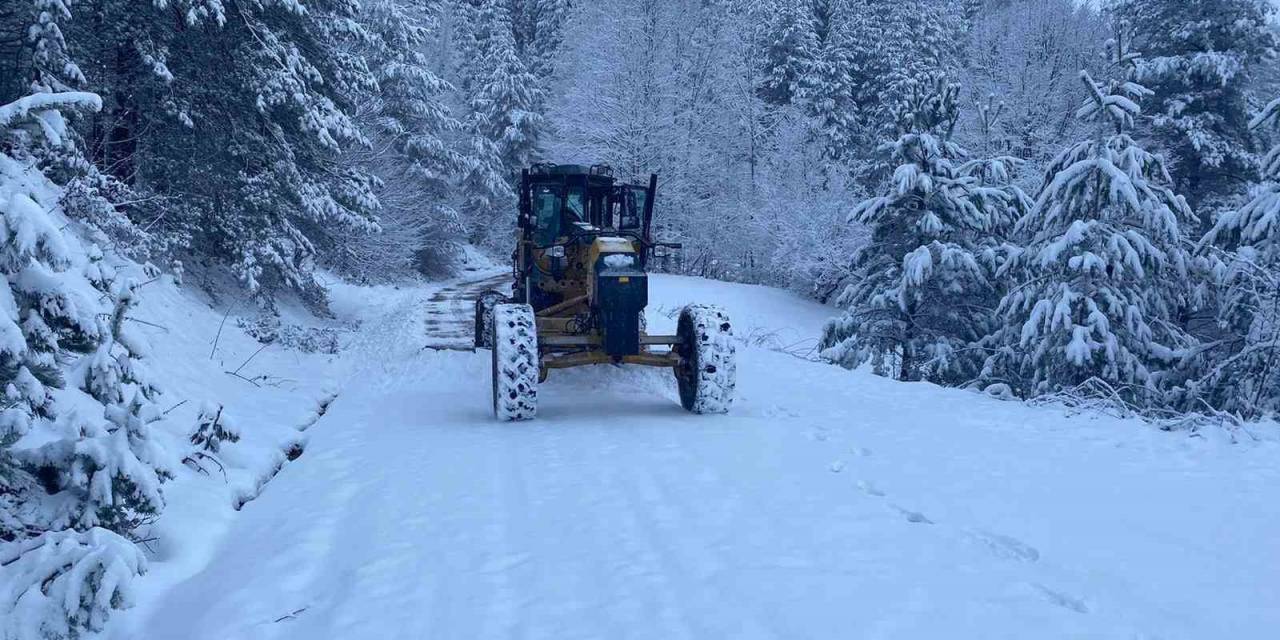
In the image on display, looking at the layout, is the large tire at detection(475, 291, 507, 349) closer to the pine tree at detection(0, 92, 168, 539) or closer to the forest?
the forest

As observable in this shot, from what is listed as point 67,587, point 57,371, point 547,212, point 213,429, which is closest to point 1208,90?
point 547,212

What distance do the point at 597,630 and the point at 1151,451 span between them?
4.97 meters

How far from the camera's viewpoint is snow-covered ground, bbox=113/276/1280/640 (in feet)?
11.5

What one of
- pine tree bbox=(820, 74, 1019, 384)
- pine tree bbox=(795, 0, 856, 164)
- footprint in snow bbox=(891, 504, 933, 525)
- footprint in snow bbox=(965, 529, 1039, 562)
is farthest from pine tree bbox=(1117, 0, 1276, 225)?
footprint in snow bbox=(965, 529, 1039, 562)

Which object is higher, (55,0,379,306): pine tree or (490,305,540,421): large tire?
(55,0,379,306): pine tree

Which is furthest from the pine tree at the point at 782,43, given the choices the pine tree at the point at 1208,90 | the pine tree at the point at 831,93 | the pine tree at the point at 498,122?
the pine tree at the point at 1208,90

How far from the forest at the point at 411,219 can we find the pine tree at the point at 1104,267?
0.04 meters

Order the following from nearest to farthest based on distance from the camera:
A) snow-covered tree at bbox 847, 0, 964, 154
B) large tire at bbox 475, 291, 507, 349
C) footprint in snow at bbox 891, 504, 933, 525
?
1. footprint in snow at bbox 891, 504, 933, 525
2. large tire at bbox 475, 291, 507, 349
3. snow-covered tree at bbox 847, 0, 964, 154

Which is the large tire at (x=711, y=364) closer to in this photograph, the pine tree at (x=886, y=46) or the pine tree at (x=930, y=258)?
the pine tree at (x=930, y=258)

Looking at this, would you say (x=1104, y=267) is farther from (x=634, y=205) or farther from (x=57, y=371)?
(x=57, y=371)

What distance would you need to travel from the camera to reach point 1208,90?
18.7 meters

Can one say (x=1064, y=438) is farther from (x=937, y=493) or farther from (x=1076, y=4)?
(x=1076, y=4)

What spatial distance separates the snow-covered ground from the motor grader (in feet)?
1.63

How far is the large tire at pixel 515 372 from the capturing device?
7488 mm
